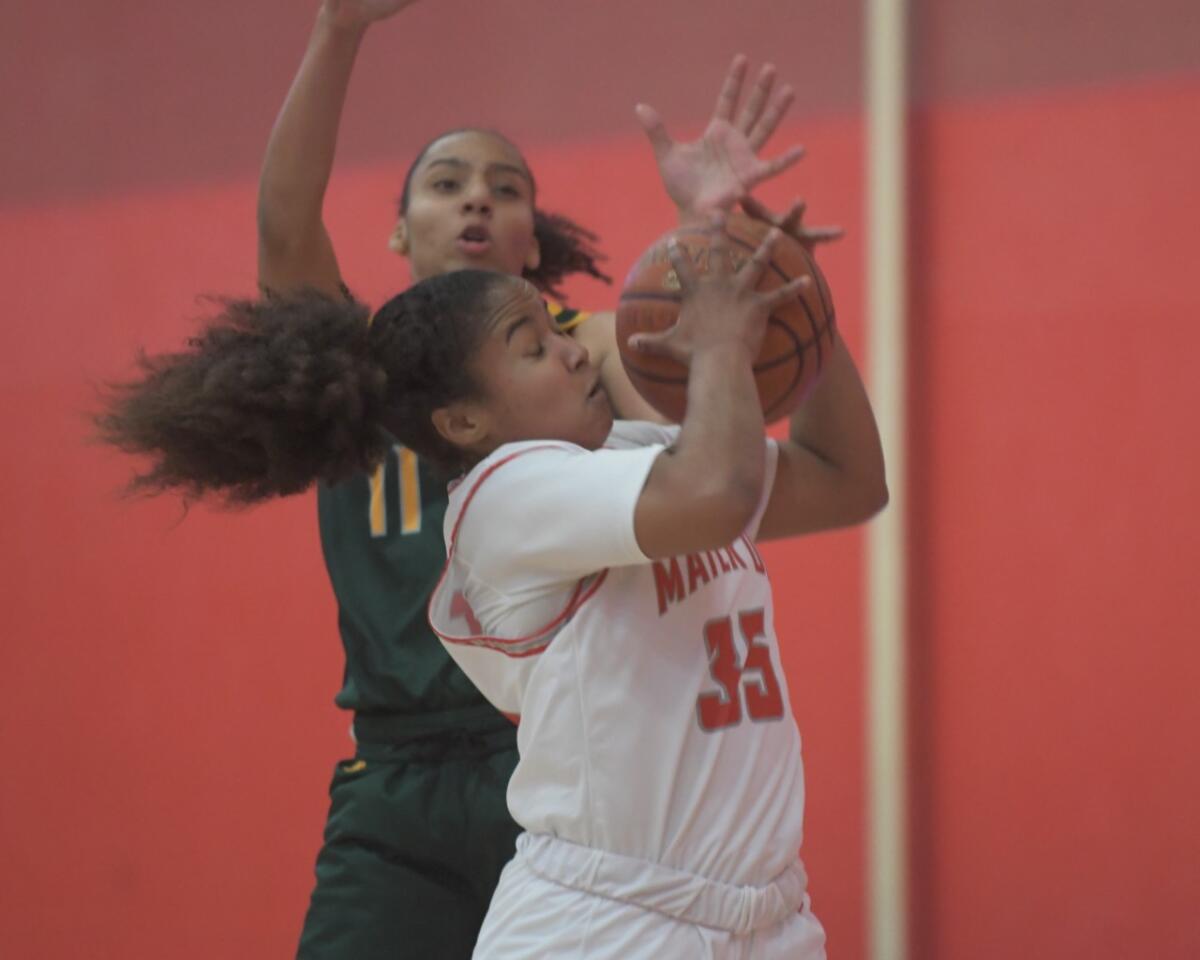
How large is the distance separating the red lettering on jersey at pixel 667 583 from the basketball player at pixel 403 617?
0.53 m

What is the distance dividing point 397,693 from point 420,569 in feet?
0.66

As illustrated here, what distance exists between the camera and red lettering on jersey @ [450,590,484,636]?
1.79 metres

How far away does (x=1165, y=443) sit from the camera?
317 centimetres

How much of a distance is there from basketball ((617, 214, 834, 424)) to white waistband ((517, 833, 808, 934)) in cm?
48

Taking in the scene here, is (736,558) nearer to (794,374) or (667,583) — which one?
(667,583)

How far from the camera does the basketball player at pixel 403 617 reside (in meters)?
2.40

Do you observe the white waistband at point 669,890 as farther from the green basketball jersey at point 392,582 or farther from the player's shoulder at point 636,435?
the green basketball jersey at point 392,582

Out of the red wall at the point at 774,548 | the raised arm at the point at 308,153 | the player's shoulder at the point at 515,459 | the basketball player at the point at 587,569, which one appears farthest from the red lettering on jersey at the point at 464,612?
the red wall at the point at 774,548

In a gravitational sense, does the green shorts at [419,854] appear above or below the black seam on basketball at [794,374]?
below

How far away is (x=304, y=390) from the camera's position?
1.84 metres

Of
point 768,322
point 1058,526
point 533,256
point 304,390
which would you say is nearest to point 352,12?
point 533,256

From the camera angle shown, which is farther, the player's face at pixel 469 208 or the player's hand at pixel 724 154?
the player's face at pixel 469 208

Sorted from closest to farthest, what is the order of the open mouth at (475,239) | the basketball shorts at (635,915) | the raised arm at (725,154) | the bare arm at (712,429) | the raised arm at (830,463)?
the bare arm at (712,429) → the basketball shorts at (635,915) → the raised arm at (725,154) → the raised arm at (830,463) → the open mouth at (475,239)

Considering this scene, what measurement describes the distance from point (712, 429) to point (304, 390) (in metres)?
0.54
